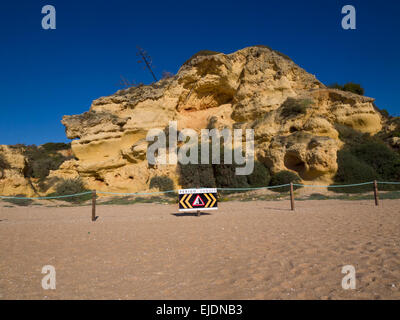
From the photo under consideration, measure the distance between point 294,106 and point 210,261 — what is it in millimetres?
15451

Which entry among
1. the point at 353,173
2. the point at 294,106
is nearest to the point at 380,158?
the point at 353,173

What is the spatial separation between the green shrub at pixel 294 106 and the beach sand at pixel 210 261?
1146 centimetres

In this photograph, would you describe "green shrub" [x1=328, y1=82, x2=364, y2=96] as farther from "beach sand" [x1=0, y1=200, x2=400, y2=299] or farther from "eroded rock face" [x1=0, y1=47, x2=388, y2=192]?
"beach sand" [x1=0, y1=200, x2=400, y2=299]

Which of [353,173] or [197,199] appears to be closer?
[197,199]

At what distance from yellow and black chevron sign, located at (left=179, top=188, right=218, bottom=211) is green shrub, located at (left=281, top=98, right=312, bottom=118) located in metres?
10.6

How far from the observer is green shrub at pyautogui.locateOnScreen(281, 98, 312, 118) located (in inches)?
655

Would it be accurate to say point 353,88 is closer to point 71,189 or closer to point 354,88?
point 354,88

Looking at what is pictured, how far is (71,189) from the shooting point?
55.4ft

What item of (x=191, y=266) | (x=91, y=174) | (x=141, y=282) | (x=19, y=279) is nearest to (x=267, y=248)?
(x=191, y=266)

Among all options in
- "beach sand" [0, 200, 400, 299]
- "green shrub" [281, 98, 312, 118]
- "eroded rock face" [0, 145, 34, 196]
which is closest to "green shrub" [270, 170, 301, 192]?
"green shrub" [281, 98, 312, 118]

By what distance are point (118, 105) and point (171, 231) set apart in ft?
53.8

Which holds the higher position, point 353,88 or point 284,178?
point 353,88

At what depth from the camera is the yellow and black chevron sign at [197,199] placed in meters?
8.99

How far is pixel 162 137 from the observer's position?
18.4 metres
